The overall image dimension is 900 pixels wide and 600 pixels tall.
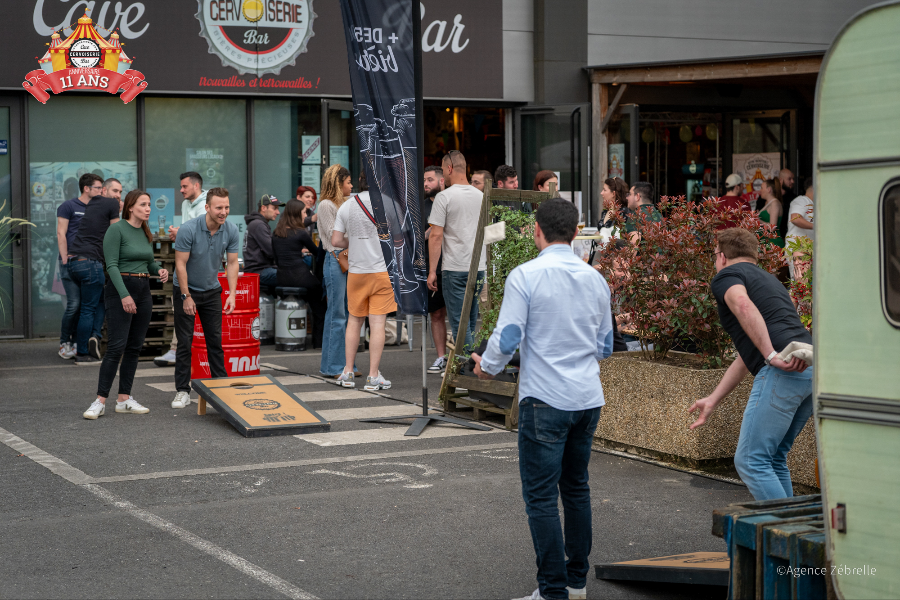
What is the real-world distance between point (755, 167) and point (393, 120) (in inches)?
497

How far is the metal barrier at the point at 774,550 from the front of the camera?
377cm

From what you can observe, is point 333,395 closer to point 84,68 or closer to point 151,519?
point 151,519

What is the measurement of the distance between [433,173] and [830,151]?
338 inches

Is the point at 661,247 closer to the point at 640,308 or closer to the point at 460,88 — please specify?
the point at 640,308

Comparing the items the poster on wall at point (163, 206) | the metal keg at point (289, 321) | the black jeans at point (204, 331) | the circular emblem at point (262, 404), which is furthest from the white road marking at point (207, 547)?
the poster on wall at point (163, 206)

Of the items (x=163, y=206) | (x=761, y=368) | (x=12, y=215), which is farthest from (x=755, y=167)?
(x=761, y=368)

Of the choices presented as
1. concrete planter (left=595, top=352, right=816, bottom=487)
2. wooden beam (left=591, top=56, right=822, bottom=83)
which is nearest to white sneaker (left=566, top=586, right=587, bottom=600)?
concrete planter (left=595, top=352, right=816, bottom=487)

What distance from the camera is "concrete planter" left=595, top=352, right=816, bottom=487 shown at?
7086 millimetres

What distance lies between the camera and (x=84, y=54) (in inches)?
544

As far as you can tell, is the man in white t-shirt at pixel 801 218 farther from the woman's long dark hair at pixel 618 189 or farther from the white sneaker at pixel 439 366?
the white sneaker at pixel 439 366

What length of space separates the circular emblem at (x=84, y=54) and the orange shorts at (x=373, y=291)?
6029mm

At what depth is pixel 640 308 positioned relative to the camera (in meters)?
7.48

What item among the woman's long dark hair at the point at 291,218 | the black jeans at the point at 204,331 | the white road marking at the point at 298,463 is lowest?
the white road marking at the point at 298,463

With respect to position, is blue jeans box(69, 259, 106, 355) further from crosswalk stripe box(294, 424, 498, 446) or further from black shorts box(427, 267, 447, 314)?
crosswalk stripe box(294, 424, 498, 446)
